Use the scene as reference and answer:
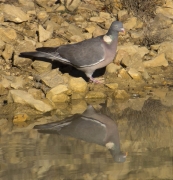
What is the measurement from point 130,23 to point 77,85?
2.16m

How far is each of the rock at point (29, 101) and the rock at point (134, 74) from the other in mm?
1482

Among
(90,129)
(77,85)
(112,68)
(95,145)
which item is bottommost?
(112,68)

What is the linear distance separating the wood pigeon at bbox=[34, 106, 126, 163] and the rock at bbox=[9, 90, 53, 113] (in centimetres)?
35

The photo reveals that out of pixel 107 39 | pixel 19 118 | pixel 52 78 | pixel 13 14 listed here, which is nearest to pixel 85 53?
pixel 107 39

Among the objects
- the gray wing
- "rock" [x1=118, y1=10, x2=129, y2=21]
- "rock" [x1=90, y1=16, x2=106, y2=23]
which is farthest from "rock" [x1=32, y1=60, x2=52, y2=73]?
"rock" [x1=118, y1=10, x2=129, y2=21]

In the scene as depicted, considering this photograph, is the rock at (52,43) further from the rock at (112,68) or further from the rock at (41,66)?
the rock at (112,68)

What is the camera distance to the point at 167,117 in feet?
21.3

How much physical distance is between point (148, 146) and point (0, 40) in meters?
3.13

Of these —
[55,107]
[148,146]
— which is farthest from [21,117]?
[148,146]

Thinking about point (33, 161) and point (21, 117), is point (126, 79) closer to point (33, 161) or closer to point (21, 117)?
point (21, 117)

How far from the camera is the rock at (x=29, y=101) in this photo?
660cm

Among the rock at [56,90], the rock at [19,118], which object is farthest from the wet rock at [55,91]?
the rock at [19,118]

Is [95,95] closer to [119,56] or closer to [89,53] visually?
[89,53]

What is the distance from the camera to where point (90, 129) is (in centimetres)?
610
